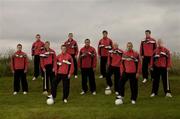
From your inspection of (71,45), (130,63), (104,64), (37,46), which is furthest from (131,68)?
(37,46)

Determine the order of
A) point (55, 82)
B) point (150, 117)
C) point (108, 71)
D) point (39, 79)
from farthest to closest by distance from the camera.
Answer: point (39, 79)
point (108, 71)
point (55, 82)
point (150, 117)

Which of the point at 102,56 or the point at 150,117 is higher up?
the point at 102,56

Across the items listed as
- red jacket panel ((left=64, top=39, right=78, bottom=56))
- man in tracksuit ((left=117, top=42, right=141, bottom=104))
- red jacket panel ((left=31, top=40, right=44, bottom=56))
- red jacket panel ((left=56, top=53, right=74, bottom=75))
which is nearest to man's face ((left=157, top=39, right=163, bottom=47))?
man in tracksuit ((left=117, top=42, right=141, bottom=104))

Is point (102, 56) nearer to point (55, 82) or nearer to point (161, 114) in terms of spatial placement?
point (55, 82)

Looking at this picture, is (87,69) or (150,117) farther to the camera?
(87,69)

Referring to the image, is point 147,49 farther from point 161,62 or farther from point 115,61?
point 161,62

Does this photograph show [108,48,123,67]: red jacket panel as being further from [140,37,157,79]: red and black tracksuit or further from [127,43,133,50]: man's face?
[127,43,133,50]: man's face

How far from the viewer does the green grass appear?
59.3ft

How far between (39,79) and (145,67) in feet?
23.3

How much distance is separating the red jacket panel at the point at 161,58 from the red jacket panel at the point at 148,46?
200cm

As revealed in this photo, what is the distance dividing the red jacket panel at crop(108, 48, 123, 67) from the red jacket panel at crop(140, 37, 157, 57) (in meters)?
1.81

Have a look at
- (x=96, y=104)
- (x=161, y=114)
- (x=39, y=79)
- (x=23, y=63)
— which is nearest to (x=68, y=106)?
(x=96, y=104)

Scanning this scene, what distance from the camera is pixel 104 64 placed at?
2605 centimetres

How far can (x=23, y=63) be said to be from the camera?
82.3ft
